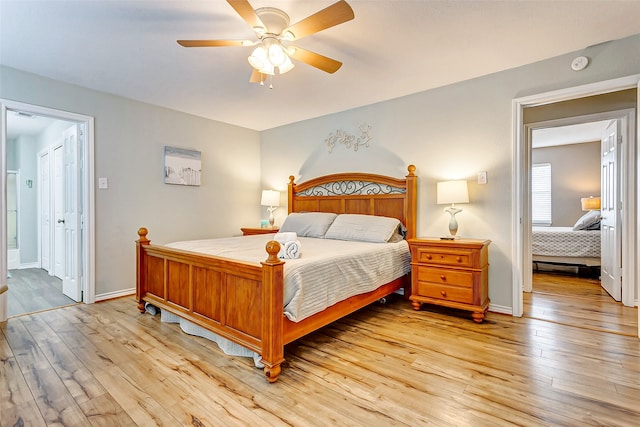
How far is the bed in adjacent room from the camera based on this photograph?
463cm

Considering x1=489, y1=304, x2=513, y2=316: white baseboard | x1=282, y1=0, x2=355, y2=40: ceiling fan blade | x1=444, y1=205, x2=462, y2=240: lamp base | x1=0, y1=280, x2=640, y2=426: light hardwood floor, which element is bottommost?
x1=0, y1=280, x2=640, y2=426: light hardwood floor

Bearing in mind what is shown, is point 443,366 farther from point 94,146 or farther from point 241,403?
point 94,146

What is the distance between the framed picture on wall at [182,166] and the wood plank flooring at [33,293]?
5.95ft

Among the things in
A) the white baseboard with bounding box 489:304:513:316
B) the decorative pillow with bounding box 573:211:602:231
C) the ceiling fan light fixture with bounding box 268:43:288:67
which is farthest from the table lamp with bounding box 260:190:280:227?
the decorative pillow with bounding box 573:211:602:231

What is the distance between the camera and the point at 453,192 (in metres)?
3.10

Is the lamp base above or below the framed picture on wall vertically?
below

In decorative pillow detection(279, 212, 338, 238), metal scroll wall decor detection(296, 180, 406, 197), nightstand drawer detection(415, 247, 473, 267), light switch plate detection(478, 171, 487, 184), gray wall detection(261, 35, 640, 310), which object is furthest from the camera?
metal scroll wall decor detection(296, 180, 406, 197)

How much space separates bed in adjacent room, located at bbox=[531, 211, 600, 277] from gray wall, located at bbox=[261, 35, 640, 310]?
7.87ft

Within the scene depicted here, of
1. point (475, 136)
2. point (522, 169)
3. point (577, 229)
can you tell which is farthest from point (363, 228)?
point (577, 229)

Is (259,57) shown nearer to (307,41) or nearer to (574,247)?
(307,41)

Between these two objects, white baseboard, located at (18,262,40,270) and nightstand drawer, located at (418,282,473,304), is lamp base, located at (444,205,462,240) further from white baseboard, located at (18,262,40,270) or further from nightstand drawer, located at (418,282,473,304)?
white baseboard, located at (18,262,40,270)

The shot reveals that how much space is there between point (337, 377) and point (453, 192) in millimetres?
2102

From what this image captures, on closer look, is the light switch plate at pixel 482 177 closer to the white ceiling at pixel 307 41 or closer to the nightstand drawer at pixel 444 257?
the nightstand drawer at pixel 444 257

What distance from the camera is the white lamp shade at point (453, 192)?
10.1ft
